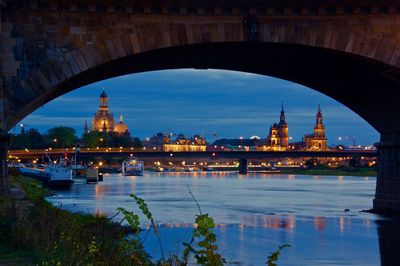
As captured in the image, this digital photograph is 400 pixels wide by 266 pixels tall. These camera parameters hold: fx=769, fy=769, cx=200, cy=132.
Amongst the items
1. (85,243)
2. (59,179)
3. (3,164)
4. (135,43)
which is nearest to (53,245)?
(85,243)

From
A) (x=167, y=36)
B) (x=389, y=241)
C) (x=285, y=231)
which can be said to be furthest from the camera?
(x=285, y=231)

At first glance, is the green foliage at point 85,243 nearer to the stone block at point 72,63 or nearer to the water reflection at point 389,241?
the stone block at point 72,63

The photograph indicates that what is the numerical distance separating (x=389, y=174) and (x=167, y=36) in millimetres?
15923

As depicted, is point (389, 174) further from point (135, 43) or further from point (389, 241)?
point (135, 43)

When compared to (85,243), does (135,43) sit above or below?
above

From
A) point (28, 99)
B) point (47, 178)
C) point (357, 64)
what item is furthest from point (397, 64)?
point (47, 178)

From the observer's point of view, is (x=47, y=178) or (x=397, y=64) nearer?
(x=397, y=64)

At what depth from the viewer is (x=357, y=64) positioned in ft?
106

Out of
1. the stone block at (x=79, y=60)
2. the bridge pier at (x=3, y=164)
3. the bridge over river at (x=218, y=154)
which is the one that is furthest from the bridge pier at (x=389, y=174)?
the bridge over river at (x=218, y=154)

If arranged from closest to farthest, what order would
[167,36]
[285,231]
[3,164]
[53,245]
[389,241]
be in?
1. [53,245]
2. [3,164]
3. [167,36]
4. [389,241]
5. [285,231]

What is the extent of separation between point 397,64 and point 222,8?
7.17 metres

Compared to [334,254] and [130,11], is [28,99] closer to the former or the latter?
[130,11]

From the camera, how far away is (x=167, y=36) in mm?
29062

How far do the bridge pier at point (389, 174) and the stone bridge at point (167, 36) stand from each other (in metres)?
6.11
